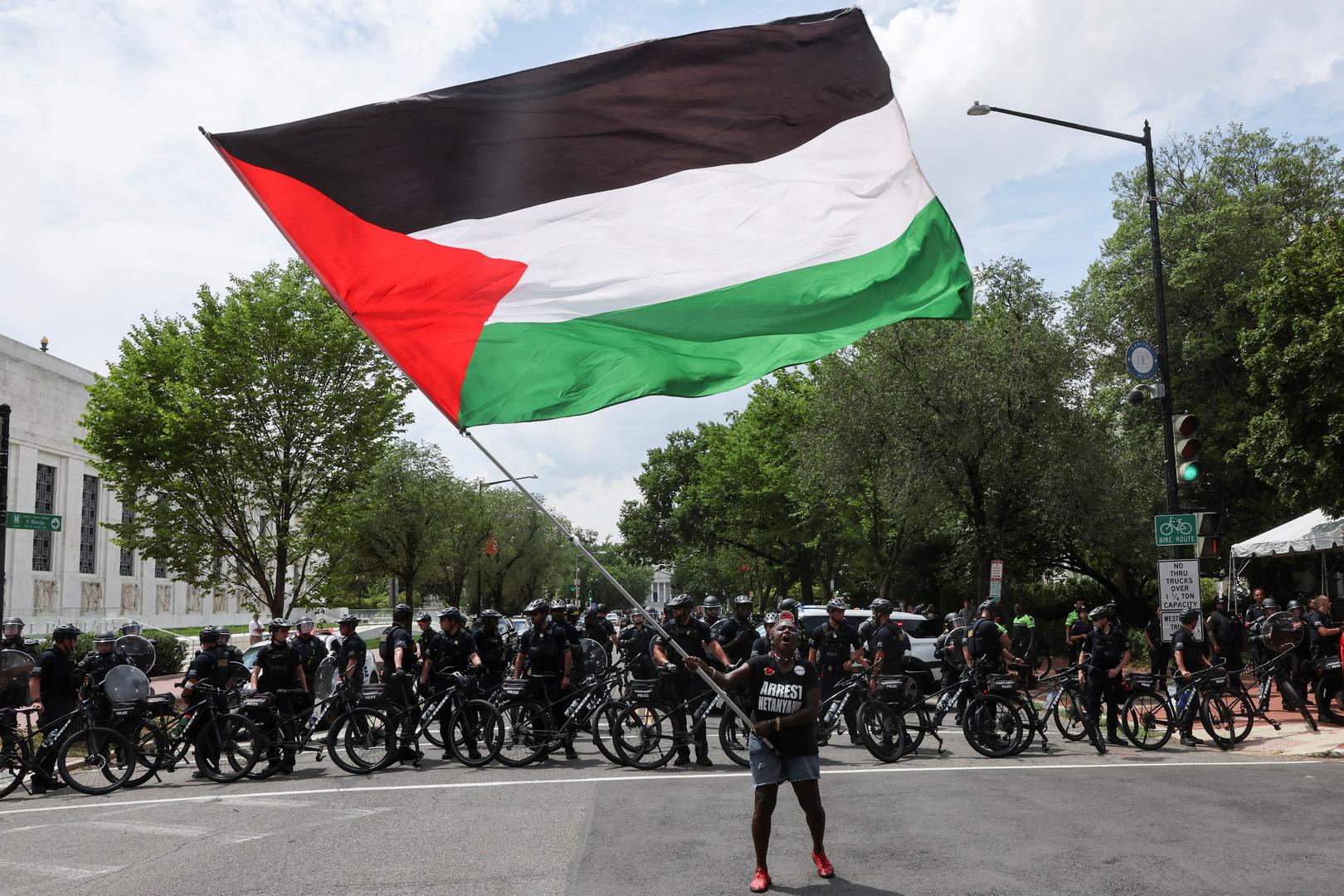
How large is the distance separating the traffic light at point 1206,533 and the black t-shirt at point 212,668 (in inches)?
482

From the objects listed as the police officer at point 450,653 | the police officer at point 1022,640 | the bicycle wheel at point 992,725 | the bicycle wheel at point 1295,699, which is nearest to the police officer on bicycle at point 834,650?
the bicycle wheel at point 992,725

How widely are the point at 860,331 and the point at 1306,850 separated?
4651 millimetres

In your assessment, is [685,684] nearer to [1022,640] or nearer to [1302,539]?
[1022,640]

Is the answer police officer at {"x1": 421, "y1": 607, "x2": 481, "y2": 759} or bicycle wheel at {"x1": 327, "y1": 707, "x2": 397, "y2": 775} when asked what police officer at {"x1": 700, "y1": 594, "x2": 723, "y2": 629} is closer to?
police officer at {"x1": 421, "y1": 607, "x2": 481, "y2": 759}

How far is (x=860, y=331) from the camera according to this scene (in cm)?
787

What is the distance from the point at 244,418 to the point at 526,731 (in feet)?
47.9

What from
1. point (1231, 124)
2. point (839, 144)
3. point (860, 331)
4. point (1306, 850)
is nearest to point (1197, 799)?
point (1306, 850)

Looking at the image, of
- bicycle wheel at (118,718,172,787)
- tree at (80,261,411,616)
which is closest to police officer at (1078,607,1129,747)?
bicycle wheel at (118,718,172,787)

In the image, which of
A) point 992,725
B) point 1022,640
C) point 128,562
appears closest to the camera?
point 992,725

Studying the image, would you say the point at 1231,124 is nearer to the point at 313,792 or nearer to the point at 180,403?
the point at 180,403

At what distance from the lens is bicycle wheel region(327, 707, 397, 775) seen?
13109 mm

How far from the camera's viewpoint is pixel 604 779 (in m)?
12.1

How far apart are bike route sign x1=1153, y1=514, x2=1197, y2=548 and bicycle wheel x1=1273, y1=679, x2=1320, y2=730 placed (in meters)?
2.58

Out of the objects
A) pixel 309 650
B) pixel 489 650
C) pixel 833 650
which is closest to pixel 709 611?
pixel 833 650
